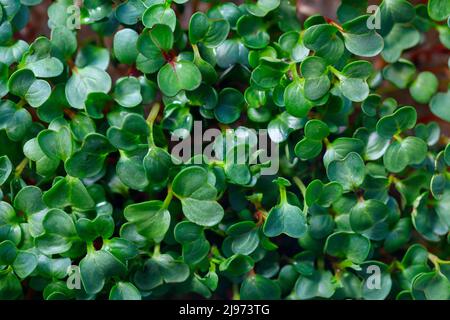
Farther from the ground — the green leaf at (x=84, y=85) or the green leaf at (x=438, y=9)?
the green leaf at (x=438, y=9)

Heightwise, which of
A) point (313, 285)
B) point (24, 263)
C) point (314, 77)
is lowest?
point (313, 285)

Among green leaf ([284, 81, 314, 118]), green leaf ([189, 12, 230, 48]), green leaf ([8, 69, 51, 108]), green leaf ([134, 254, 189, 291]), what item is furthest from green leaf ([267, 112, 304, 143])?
green leaf ([8, 69, 51, 108])

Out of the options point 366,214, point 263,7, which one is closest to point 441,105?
point 366,214

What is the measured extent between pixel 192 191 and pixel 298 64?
28 cm

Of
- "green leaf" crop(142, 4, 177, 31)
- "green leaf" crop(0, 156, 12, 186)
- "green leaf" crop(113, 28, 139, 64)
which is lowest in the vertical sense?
"green leaf" crop(0, 156, 12, 186)

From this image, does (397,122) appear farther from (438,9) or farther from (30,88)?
(30,88)

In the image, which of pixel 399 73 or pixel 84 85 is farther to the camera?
pixel 399 73

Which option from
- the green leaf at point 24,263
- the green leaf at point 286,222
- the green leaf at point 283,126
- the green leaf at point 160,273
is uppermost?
the green leaf at point 283,126

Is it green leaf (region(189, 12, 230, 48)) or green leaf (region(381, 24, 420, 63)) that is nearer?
green leaf (region(189, 12, 230, 48))

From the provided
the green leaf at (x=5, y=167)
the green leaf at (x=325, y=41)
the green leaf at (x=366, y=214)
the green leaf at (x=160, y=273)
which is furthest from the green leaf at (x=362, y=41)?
the green leaf at (x=5, y=167)

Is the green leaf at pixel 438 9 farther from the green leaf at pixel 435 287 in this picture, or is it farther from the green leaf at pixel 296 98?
the green leaf at pixel 435 287

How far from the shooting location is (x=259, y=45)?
0.90 metres

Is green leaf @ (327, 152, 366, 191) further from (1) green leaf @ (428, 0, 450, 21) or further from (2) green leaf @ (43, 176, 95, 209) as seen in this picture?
(2) green leaf @ (43, 176, 95, 209)

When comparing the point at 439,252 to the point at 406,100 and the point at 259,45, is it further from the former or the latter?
the point at 259,45
